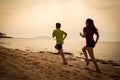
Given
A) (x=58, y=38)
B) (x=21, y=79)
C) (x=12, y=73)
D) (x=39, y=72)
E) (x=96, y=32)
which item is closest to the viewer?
(x=21, y=79)

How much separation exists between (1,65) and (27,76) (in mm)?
1633

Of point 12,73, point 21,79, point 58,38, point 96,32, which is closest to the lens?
point 21,79

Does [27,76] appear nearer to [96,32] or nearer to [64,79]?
[64,79]

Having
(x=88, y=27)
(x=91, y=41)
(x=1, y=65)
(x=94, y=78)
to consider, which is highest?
(x=88, y=27)

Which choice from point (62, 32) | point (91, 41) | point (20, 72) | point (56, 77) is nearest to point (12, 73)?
point (20, 72)

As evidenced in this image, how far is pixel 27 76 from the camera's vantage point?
25.9ft

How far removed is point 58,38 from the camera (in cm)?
1221

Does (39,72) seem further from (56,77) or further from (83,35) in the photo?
(83,35)

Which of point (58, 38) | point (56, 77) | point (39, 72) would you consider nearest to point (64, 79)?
point (56, 77)

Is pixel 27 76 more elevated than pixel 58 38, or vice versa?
pixel 58 38

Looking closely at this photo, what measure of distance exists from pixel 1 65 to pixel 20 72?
1.10 meters

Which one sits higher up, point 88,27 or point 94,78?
point 88,27

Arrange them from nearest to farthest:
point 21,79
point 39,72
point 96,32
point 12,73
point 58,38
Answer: point 21,79, point 12,73, point 39,72, point 96,32, point 58,38

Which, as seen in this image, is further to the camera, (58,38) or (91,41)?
(58,38)
